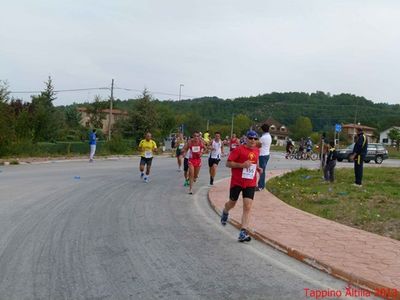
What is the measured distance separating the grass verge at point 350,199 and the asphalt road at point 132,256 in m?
2.50

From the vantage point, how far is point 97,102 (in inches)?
2891

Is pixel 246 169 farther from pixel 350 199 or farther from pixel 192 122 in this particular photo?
pixel 192 122

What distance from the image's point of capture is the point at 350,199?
1227 centimetres

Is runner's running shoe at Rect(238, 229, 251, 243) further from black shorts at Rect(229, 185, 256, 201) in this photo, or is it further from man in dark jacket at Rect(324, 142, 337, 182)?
man in dark jacket at Rect(324, 142, 337, 182)

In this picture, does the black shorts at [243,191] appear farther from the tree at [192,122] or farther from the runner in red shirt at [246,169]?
the tree at [192,122]

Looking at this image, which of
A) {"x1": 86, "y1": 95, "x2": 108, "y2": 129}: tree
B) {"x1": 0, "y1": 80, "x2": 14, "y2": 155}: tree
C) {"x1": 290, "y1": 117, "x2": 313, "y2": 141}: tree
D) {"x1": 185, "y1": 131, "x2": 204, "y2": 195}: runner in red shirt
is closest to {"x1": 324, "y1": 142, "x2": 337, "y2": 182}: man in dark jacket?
{"x1": 185, "y1": 131, "x2": 204, "y2": 195}: runner in red shirt

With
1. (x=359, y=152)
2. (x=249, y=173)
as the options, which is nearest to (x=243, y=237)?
(x=249, y=173)

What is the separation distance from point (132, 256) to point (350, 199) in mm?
7135

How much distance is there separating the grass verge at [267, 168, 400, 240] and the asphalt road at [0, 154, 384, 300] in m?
2.50

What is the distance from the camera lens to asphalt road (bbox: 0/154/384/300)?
17.9 ft

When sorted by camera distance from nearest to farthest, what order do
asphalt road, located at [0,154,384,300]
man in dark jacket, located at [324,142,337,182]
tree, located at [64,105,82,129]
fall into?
asphalt road, located at [0,154,384,300] → man in dark jacket, located at [324,142,337,182] → tree, located at [64,105,82,129]

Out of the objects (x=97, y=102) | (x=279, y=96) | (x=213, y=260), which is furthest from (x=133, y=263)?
(x=279, y=96)

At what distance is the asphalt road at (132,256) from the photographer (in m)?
5.45

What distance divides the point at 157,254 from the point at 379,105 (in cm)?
10119
